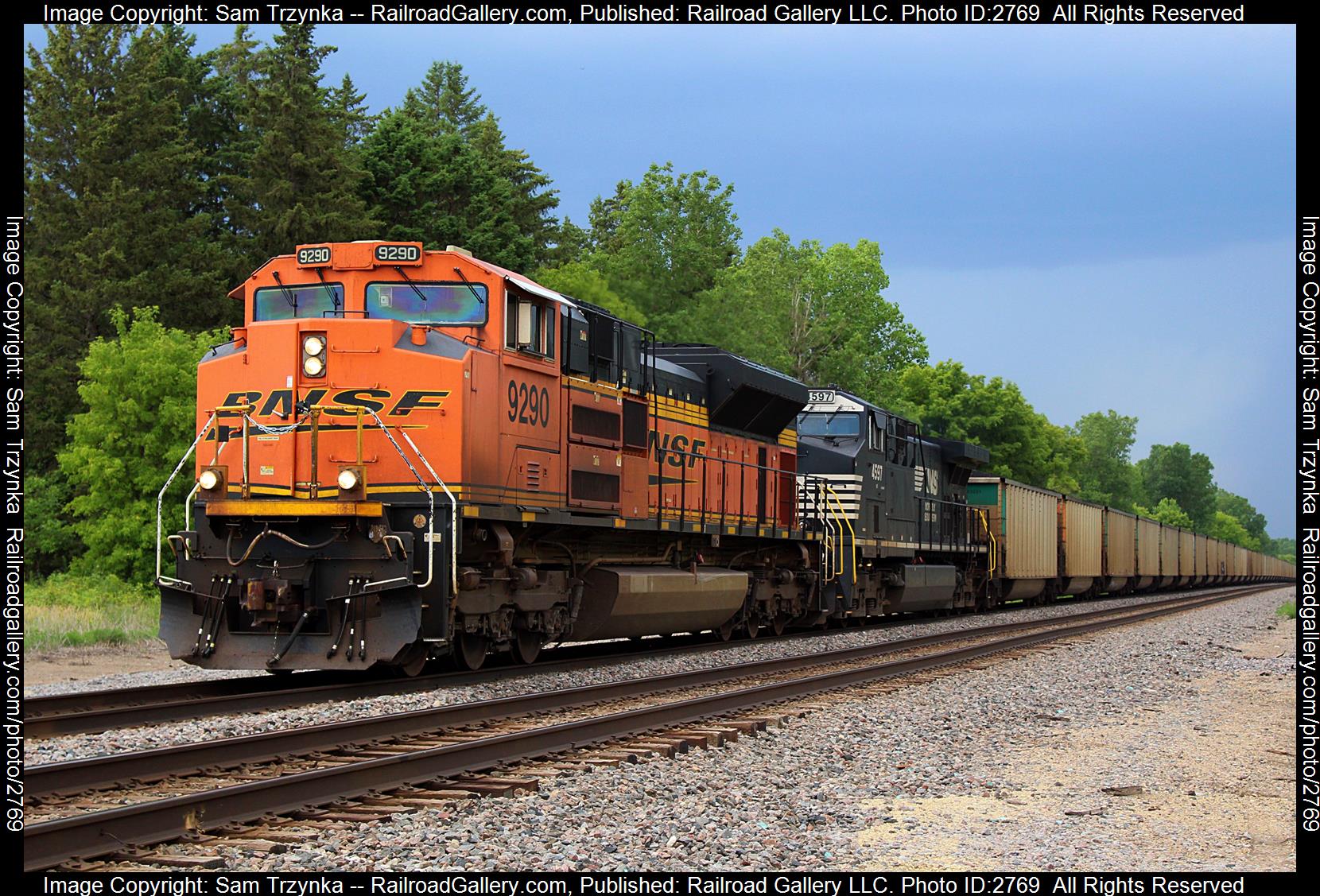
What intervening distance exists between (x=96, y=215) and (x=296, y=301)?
29970mm

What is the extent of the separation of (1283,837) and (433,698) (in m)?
6.63

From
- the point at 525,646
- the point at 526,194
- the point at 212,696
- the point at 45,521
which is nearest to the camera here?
the point at 212,696

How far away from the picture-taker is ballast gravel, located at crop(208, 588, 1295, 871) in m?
5.80

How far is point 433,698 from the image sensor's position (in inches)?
422

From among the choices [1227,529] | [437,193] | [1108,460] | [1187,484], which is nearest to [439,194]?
[437,193]

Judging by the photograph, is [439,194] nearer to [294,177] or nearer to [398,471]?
[294,177]

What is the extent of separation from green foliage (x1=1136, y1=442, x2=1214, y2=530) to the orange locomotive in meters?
167

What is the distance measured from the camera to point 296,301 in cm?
1229

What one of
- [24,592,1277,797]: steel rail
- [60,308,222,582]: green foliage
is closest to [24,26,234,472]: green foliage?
[60,308,222,582]: green foliage

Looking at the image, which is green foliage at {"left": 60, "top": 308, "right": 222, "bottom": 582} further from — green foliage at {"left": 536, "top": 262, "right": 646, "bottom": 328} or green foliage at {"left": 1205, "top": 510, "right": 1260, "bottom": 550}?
green foliage at {"left": 1205, "top": 510, "right": 1260, "bottom": 550}

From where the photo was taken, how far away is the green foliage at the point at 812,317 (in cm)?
4638

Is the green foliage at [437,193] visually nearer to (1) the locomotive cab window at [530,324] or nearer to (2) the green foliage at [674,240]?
(2) the green foliage at [674,240]
